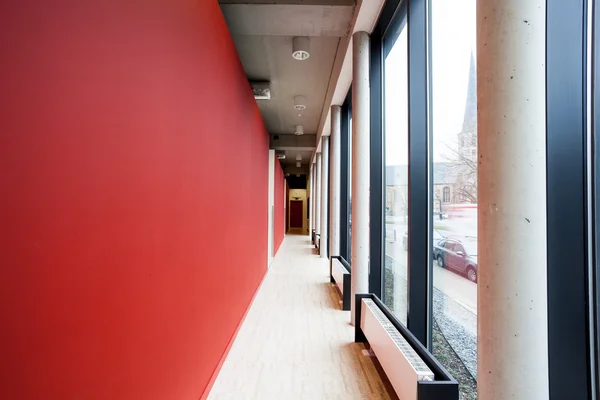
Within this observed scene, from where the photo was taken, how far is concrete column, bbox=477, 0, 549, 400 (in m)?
1.20

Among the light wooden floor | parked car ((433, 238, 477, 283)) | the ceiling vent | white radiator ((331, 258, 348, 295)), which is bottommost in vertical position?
the light wooden floor

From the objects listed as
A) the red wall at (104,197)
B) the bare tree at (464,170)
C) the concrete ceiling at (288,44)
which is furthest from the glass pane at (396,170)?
the red wall at (104,197)

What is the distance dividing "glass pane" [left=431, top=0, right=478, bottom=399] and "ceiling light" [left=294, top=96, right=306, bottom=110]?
4690 mm

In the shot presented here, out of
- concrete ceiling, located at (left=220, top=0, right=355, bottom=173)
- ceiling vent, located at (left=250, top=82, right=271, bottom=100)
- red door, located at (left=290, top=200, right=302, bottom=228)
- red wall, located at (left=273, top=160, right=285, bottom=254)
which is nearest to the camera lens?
concrete ceiling, located at (left=220, top=0, right=355, bottom=173)

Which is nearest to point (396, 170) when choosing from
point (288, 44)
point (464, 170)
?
point (464, 170)

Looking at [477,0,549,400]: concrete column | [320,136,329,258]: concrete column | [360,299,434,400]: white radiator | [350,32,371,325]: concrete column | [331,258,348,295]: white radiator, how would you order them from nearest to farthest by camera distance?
[477,0,549,400]: concrete column → [360,299,434,400]: white radiator → [350,32,371,325]: concrete column → [331,258,348,295]: white radiator → [320,136,329,258]: concrete column

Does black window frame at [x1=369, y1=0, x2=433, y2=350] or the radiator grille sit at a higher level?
black window frame at [x1=369, y1=0, x2=433, y2=350]

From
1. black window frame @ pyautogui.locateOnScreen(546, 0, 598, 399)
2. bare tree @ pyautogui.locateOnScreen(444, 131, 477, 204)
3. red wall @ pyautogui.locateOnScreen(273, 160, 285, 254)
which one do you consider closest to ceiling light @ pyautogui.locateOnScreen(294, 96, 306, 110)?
red wall @ pyautogui.locateOnScreen(273, 160, 285, 254)

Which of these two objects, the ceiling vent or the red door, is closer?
the ceiling vent

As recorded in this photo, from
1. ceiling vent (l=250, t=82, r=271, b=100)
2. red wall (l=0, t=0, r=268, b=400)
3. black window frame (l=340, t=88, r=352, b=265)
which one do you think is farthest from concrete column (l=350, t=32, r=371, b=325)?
black window frame (l=340, t=88, r=352, b=265)

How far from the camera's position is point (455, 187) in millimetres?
2213

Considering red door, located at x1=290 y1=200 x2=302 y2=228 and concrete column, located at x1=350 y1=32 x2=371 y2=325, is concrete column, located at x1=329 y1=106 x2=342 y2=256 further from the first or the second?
red door, located at x1=290 y1=200 x2=302 y2=228

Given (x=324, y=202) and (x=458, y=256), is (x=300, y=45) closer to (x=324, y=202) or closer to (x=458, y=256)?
(x=458, y=256)

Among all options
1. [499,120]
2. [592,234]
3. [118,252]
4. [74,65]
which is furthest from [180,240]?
[592,234]
